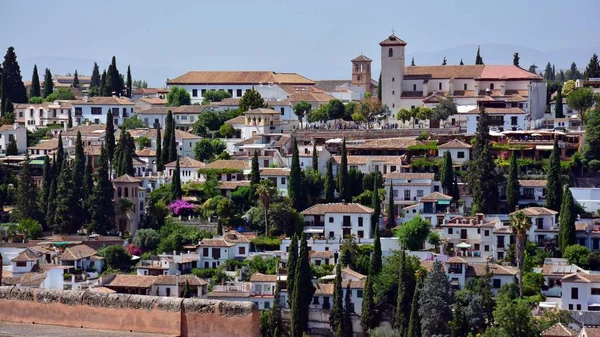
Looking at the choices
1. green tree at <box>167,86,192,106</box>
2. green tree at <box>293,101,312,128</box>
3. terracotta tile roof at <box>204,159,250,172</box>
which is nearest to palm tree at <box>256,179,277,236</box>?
terracotta tile roof at <box>204,159,250,172</box>

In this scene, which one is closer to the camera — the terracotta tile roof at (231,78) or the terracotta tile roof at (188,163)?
the terracotta tile roof at (188,163)

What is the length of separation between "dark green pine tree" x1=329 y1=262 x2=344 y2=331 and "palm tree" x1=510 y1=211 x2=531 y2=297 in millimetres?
5192

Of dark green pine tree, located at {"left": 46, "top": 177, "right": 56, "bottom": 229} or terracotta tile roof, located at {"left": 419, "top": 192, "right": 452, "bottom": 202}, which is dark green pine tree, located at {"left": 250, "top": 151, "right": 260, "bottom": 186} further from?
dark green pine tree, located at {"left": 46, "top": 177, "right": 56, "bottom": 229}

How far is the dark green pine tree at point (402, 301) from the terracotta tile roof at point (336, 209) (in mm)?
5918

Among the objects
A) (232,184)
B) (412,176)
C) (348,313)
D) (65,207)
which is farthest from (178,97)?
(348,313)

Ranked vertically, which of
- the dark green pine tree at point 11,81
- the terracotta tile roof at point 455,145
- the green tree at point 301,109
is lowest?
the terracotta tile roof at point 455,145

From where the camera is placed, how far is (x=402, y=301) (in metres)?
36.3

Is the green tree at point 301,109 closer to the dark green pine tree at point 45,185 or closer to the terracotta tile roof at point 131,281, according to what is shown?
the dark green pine tree at point 45,185

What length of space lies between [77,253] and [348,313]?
32.0 feet

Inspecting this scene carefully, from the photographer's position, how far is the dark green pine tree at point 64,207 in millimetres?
44594

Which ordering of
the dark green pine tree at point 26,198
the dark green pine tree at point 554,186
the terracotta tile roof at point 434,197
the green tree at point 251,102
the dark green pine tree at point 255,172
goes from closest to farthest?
the dark green pine tree at point 554,186 → the terracotta tile roof at point 434,197 → the dark green pine tree at point 255,172 → the dark green pine tree at point 26,198 → the green tree at point 251,102

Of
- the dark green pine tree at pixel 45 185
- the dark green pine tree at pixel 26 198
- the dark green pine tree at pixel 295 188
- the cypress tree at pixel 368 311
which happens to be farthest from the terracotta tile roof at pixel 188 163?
the cypress tree at pixel 368 311

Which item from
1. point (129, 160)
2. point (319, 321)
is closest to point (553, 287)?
point (319, 321)

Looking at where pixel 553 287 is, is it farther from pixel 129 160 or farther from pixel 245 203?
pixel 129 160
